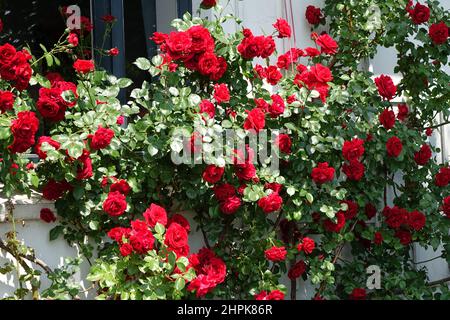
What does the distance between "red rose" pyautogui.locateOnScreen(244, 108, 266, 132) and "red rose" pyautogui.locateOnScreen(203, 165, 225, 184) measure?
0.24m

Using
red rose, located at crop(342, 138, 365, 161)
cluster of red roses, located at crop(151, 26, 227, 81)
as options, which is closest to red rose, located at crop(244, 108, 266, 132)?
cluster of red roses, located at crop(151, 26, 227, 81)

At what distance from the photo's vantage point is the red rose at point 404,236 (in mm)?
3986

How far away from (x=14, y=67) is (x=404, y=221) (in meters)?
2.16

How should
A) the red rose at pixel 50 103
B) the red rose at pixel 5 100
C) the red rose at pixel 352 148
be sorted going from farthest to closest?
the red rose at pixel 352 148
the red rose at pixel 50 103
the red rose at pixel 5 100

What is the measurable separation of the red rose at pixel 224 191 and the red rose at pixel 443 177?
1.33 m

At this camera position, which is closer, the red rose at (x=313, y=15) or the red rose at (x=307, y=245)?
the red rose at (x=307, y=245)

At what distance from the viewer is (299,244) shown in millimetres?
3715

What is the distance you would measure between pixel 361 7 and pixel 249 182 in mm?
1364

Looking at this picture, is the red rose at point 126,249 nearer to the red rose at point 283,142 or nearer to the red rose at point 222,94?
the red rose at point 222,94

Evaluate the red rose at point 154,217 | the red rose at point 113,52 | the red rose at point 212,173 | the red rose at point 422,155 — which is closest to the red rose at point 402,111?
the red rose at point 422,155

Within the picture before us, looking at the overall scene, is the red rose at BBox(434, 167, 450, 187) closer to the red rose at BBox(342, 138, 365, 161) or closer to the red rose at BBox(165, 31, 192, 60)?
the red rose at BBox(342, 138, 365, 161)

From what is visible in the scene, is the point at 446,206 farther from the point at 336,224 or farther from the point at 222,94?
the point at 222,94

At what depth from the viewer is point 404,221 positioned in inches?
155

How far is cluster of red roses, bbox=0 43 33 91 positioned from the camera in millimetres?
2896
